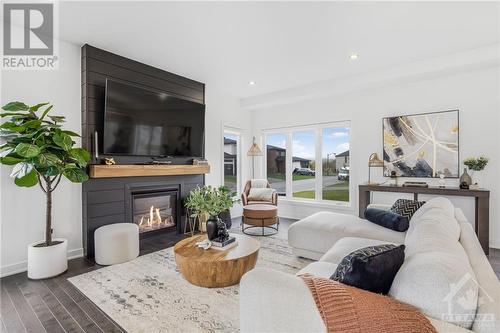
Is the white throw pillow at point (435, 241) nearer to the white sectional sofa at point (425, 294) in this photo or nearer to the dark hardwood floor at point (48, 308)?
the white sectional sofa at point (425, 294)

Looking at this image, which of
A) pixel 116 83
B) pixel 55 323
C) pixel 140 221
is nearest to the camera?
pixel 55 323

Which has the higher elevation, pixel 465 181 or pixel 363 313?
pixel 465 181

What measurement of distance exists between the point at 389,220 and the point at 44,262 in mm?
3830

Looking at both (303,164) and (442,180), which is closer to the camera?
(442,180)

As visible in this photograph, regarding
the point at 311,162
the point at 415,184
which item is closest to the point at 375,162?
the point at 415,184

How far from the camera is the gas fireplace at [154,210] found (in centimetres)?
394

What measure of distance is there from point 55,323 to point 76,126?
Result: 241cm

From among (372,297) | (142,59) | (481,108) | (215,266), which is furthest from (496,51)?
(142,59)

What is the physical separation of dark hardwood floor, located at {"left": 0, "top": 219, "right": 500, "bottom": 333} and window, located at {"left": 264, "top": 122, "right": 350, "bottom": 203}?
2724mm

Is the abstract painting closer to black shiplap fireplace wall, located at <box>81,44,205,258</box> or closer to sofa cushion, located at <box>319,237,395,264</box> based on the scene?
sofa cushion, located at <box>319,237,395,264</box>

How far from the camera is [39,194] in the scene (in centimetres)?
304

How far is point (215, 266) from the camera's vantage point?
234cm

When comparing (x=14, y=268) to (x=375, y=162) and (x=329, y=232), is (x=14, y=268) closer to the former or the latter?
(x=329, y=232)

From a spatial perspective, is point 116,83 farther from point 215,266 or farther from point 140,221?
point 215,266
